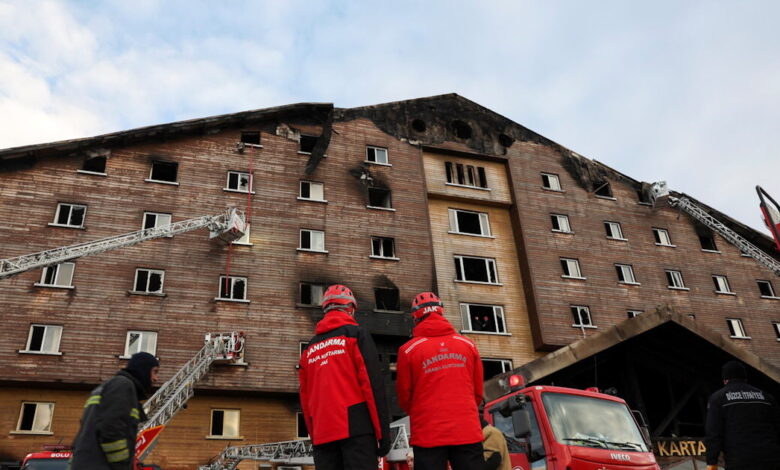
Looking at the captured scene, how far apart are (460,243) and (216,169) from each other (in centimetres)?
1328

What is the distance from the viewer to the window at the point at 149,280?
86.1 ft

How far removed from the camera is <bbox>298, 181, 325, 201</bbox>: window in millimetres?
31109

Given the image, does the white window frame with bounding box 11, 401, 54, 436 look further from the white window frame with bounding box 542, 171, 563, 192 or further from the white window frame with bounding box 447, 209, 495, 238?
the white window frame with bounding box 542, 171, 563, 192

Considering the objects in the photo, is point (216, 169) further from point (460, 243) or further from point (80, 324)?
point (460, 243)

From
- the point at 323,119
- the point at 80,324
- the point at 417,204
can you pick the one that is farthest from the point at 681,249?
the point at 80,324

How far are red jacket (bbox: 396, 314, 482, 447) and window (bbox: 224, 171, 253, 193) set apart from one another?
981 inches

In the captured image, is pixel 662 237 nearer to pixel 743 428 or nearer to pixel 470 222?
pixel 470 222

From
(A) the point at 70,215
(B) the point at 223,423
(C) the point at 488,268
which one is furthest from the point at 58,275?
(C) the point at 488,268

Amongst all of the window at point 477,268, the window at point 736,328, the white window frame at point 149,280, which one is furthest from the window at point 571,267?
the white window frame at point 149,280

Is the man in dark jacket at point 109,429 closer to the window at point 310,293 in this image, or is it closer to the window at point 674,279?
the window at point 310,293

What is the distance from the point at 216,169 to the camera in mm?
30219

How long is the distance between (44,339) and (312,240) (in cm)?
1201

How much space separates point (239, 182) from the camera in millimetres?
30312

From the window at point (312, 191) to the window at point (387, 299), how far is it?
18.6 feet
